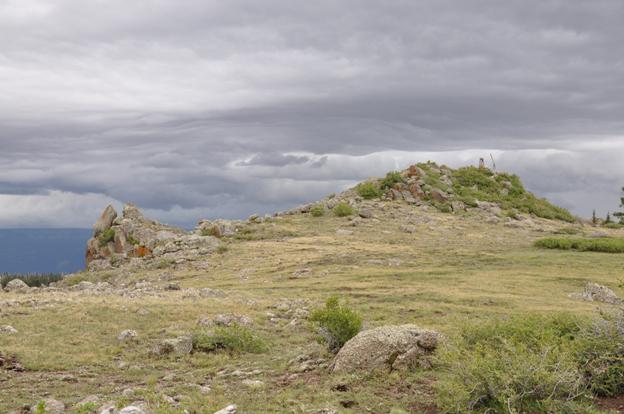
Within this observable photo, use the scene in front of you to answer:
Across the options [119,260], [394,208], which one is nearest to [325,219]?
[394,208]

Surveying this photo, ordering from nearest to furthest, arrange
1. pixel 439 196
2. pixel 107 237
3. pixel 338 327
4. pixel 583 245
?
pixel 338 327 → pixel 583 245 → pixel 107 237 → pixel 439 196

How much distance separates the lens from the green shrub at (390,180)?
5462cm

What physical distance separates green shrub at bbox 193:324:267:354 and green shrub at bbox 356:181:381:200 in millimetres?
37697

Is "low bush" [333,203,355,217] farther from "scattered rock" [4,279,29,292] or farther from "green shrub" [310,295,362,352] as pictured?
"green shrub" [310,295,362,352]

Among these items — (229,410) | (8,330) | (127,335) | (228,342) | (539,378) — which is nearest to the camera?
(539,378)

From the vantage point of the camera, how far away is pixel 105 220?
4666 cm

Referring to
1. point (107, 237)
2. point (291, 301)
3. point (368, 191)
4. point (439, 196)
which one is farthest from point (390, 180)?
point (291, 301)

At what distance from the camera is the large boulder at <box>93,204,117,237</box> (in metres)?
46.3

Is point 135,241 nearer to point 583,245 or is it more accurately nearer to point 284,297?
point 284,297

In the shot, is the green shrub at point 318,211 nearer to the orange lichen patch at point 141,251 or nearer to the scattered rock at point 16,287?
the orange lichen patch at point 141,251

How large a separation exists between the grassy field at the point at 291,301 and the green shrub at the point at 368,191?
6.98 metres

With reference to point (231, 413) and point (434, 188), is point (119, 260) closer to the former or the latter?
point (434, 188)

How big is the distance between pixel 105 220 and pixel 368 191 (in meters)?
21.2

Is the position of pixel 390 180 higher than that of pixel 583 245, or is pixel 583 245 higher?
pixel 390 180
